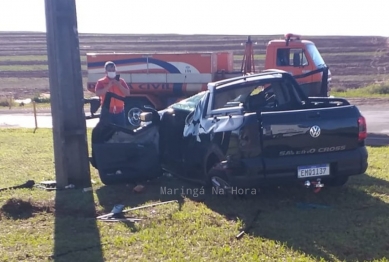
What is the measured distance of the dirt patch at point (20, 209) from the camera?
7.83 meters

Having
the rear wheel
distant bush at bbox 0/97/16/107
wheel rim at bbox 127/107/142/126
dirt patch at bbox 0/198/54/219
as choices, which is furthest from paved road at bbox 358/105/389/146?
distant bush at bbox 0/97/16/107

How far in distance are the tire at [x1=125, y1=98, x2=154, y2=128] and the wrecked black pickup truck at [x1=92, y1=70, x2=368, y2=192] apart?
412 inches

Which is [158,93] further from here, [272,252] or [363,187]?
[272,252]

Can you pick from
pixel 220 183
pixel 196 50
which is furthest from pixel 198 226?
pixel 196 50

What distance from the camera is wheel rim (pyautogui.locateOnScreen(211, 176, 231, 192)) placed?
8.02 meters

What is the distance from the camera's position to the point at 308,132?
A: 301 inches

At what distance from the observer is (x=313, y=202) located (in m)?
8.07

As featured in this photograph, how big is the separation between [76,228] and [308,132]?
114 inches

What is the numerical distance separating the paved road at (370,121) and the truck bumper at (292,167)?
6950mm

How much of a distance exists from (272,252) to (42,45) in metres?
62.7

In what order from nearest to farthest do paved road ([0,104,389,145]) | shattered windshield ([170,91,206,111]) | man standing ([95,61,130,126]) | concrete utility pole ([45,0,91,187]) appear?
concrete utility pole ([45,0,91,187]) < shattered windshield ([170,91,206,111]) < man standing ([95,61,130,126]) < paved road ([0,104,389,145])

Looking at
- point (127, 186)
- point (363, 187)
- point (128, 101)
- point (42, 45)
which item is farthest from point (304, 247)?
point (42, 45)

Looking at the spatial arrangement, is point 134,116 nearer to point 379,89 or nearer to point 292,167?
point 292,167

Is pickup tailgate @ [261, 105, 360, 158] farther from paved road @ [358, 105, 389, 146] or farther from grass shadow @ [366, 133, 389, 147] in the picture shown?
paved road @ [358, 105, 389, 146]
